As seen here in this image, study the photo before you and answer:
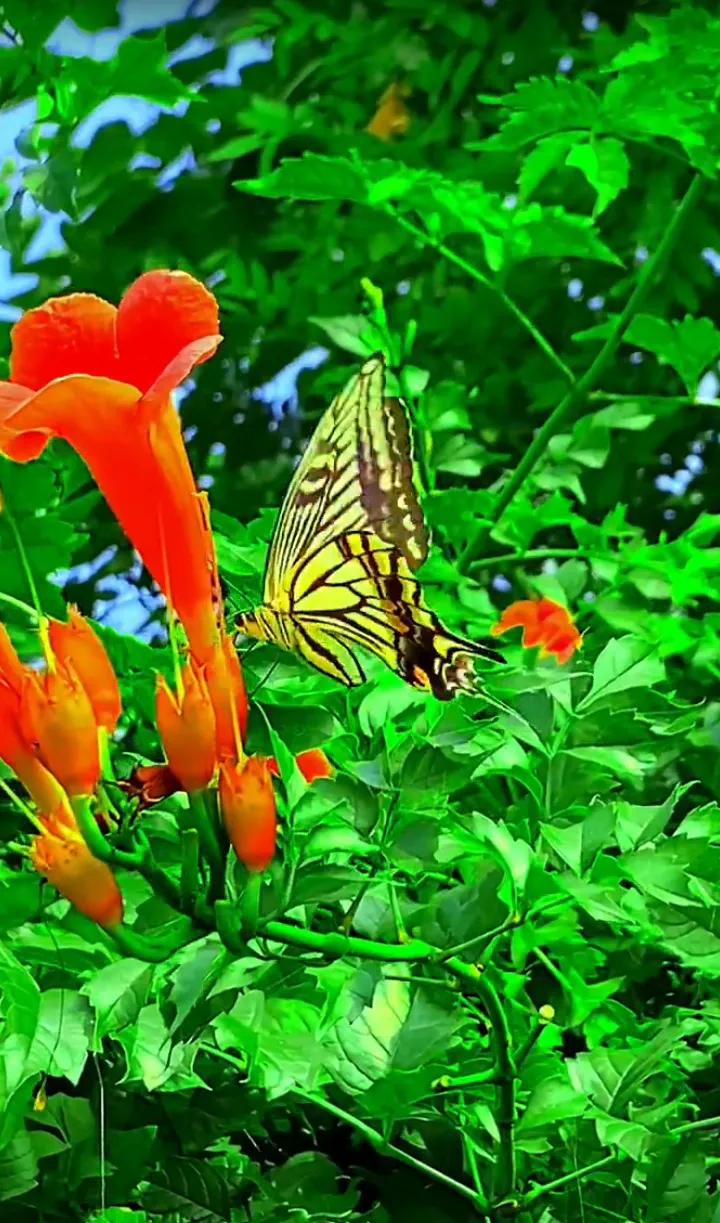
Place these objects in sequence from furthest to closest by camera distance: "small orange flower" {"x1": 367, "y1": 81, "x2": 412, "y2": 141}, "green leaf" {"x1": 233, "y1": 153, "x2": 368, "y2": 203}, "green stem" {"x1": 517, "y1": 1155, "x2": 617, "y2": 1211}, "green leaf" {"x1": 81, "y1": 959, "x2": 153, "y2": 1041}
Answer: "small orange flower" {"x1": 367, "y1": 81, "x2": 412, "y2": 141} < "green leaf" {"x1": 233, "y1": 153, "x2": 368, "y2": 203} < "green stem" {"x1": 517, "y1": 1155, "x2": 617, "y2": 1211} < "green leaf" {"x1": 81, "y1": 959, "x2": 153, "y2": 1041}

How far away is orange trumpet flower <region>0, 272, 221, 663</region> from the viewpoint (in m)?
0.53

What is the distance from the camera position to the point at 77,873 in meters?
0.50

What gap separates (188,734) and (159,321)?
0.17 meters

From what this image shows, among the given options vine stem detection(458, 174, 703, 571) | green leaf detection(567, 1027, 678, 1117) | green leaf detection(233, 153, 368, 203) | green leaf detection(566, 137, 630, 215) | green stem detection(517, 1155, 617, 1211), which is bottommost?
green stem detection(517, 1155, 617, 1211)

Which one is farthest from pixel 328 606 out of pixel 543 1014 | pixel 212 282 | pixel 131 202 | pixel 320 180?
pixel 212 282

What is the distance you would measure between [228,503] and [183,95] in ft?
1.45

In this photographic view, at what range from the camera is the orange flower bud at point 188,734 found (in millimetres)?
506

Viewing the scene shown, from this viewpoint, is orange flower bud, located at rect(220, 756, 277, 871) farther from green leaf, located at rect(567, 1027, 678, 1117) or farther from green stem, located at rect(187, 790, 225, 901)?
green leaf, located at rect(567, 1027, 678, 1117)

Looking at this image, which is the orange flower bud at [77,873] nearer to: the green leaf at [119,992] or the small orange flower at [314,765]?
the green leaf at [119,992]

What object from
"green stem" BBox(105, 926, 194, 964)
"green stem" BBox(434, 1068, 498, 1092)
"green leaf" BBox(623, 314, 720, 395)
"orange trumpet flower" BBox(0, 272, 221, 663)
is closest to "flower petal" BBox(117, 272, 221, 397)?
"orange trumpet flower" BBox(0, 272, 221, 663)

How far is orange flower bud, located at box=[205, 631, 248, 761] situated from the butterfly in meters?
0.08

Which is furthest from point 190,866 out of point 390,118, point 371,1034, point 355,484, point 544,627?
point 390,118

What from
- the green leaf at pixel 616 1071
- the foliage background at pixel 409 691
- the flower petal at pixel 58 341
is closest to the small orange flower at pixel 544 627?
the foliage background at pixel 409 691

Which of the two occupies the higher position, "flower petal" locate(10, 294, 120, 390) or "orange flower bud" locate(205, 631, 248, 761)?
"flower petal" locate(10, 294, 120, 390)
